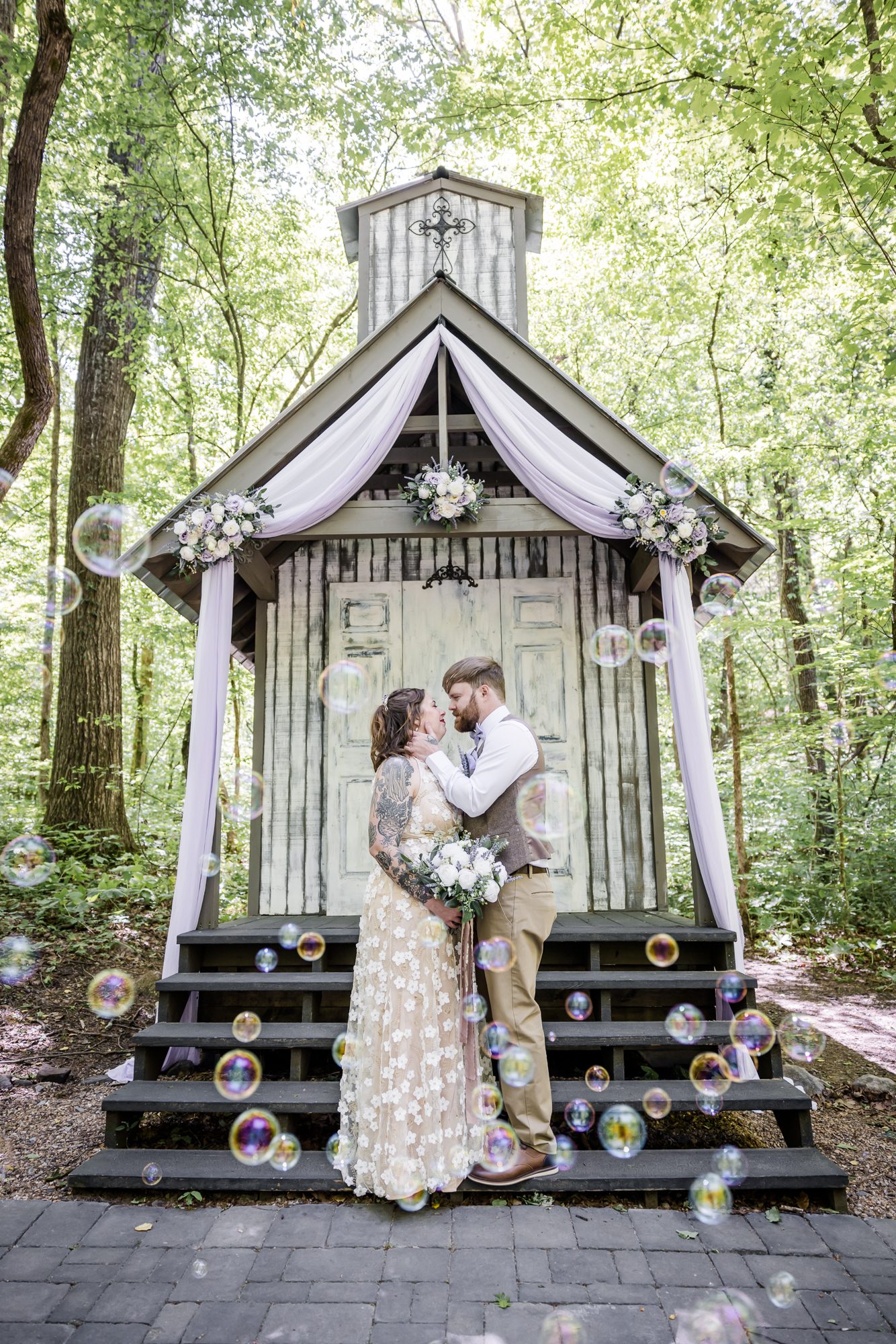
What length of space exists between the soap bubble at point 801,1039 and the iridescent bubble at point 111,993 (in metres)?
4.97

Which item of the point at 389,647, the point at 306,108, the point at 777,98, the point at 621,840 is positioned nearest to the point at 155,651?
the point at 306,108

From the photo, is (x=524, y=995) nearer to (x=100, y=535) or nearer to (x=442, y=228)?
(x=442, y=228)

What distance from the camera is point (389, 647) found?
6629mm

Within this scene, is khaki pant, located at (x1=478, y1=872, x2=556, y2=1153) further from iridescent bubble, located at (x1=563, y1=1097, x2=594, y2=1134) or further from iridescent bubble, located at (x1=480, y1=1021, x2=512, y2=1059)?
iridescent bubble, located at (x1=563, y1=1097, x2=594, y2=1134)

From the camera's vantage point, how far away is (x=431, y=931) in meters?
3.77

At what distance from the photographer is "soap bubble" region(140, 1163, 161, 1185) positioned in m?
3.79

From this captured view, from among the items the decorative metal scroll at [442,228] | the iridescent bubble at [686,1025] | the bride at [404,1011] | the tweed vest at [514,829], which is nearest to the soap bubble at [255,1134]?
the bride at [404,1011]

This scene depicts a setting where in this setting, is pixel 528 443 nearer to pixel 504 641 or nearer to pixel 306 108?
pixel 504 641

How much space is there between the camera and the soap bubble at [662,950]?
4.94 meters

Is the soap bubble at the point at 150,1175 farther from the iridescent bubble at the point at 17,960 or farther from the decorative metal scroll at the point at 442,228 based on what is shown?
the decorative metal scroll at the point at 442,228

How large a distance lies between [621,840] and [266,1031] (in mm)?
3060

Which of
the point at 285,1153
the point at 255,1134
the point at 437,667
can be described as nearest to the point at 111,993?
the point at 255,1134

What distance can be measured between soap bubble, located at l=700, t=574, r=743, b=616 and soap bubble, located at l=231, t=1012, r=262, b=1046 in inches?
159

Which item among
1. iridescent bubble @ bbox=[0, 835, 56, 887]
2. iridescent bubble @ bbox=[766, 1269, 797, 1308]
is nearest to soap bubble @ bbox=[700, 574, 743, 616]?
iridescent bubble @ bbox=[766, 1269, 797, 1308]
